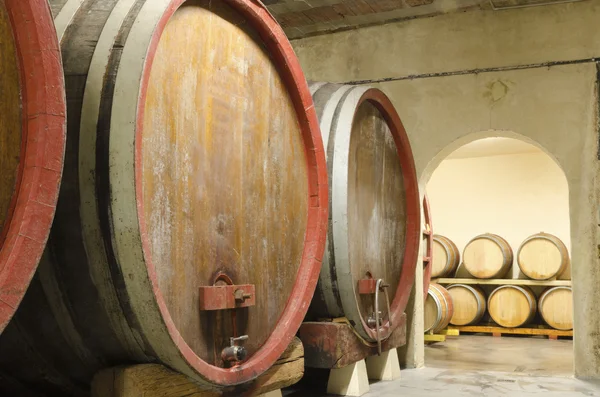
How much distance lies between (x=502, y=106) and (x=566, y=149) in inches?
25.0

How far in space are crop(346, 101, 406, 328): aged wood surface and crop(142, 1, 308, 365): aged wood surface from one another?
95cm

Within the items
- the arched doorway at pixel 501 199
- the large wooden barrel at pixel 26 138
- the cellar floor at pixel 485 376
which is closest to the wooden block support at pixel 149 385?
the large wooden barrel at pixel 26 138

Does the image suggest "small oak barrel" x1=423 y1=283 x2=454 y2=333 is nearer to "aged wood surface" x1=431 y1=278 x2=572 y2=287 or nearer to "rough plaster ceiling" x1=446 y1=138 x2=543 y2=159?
"aged wood surface" x1=431 y1=278 x2=572 y2=287

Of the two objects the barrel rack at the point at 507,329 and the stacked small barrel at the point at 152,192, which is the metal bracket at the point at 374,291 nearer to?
the stacked small barrel at the point at 152,192

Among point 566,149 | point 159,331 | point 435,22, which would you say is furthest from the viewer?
point 435,22

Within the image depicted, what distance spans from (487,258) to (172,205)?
803cm

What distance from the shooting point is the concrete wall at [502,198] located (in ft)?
34.4

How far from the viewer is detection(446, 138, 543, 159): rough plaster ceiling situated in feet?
33.2

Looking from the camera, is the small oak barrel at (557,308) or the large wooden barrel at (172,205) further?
the small oak barrel at (557,308)

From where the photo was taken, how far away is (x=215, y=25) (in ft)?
8.18

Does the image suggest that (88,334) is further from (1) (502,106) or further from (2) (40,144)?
(1) (502,106)

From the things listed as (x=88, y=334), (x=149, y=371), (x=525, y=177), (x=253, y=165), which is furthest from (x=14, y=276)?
(x=525, y=177)

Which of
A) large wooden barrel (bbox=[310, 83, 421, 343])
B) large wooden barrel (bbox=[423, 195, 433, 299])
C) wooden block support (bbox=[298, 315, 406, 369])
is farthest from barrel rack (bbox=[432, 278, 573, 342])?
wooden block support (bbox=[298, 315, 406, 369])

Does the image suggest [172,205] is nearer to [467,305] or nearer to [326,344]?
[326,344]
